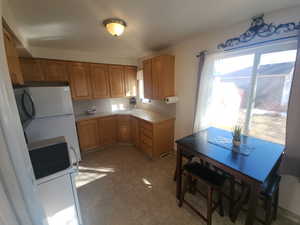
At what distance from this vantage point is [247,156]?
53.0 inches

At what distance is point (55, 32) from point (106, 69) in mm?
1370

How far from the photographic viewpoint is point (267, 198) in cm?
A: 126

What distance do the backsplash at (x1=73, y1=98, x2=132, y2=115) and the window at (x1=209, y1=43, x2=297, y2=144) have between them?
8.65ft

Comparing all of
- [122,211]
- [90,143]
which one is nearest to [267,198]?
[122,211]

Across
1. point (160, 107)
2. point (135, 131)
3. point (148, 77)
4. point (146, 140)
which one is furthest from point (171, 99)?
point (135, 131)

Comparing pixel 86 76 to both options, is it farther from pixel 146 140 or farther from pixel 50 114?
pixel 146 140

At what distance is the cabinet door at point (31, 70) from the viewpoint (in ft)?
8.03

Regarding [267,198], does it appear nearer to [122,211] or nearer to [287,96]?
[287,96]

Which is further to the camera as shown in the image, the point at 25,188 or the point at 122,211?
the point at 122,211

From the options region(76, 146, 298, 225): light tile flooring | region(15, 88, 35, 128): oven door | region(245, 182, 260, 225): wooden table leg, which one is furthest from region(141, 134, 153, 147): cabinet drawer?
region(15, 88, 35, 128): oven door

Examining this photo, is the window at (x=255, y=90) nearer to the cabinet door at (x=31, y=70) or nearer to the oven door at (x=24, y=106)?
the oven door at (x=24, y=106)

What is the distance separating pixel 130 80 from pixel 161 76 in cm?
142

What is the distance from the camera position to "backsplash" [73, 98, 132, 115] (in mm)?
3312

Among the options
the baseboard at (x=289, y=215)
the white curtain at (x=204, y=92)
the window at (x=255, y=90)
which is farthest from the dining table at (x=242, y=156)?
the baseboard at (x=289, y=215)
